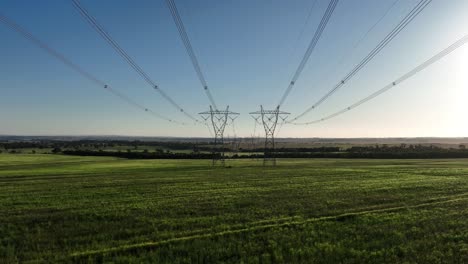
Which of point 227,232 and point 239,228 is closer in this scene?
point 227,232

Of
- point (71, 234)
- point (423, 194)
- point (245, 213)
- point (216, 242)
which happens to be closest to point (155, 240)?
point (216, 242)

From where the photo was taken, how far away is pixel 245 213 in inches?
804

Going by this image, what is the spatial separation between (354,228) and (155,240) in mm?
7901

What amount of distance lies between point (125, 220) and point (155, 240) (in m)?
4.53

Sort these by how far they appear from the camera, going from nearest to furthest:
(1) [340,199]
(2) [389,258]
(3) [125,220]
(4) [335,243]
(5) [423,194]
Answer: (2) [389,258] → (4) [335,243] → (3) [125,220] → (1) [340,199] → (5) [423,194]

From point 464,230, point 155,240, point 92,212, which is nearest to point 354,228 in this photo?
point 464,230

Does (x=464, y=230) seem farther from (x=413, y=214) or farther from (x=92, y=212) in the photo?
(x=92, y=212)

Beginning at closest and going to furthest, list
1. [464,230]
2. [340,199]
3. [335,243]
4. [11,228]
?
[335,243] < [464,230] < [11,228] < [340,199]

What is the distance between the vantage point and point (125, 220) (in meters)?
19.0

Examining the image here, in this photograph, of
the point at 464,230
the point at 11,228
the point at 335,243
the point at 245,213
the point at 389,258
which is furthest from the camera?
the point at 245,213

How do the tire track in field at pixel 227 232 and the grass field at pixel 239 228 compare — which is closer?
the grass field at pixel 239 228

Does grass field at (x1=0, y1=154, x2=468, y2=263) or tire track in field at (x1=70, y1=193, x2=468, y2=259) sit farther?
tire track in field at (x1=70, y1=193, x2=468, y2=259)

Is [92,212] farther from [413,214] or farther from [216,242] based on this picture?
[413,214]

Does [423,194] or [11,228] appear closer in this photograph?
[11,228]
